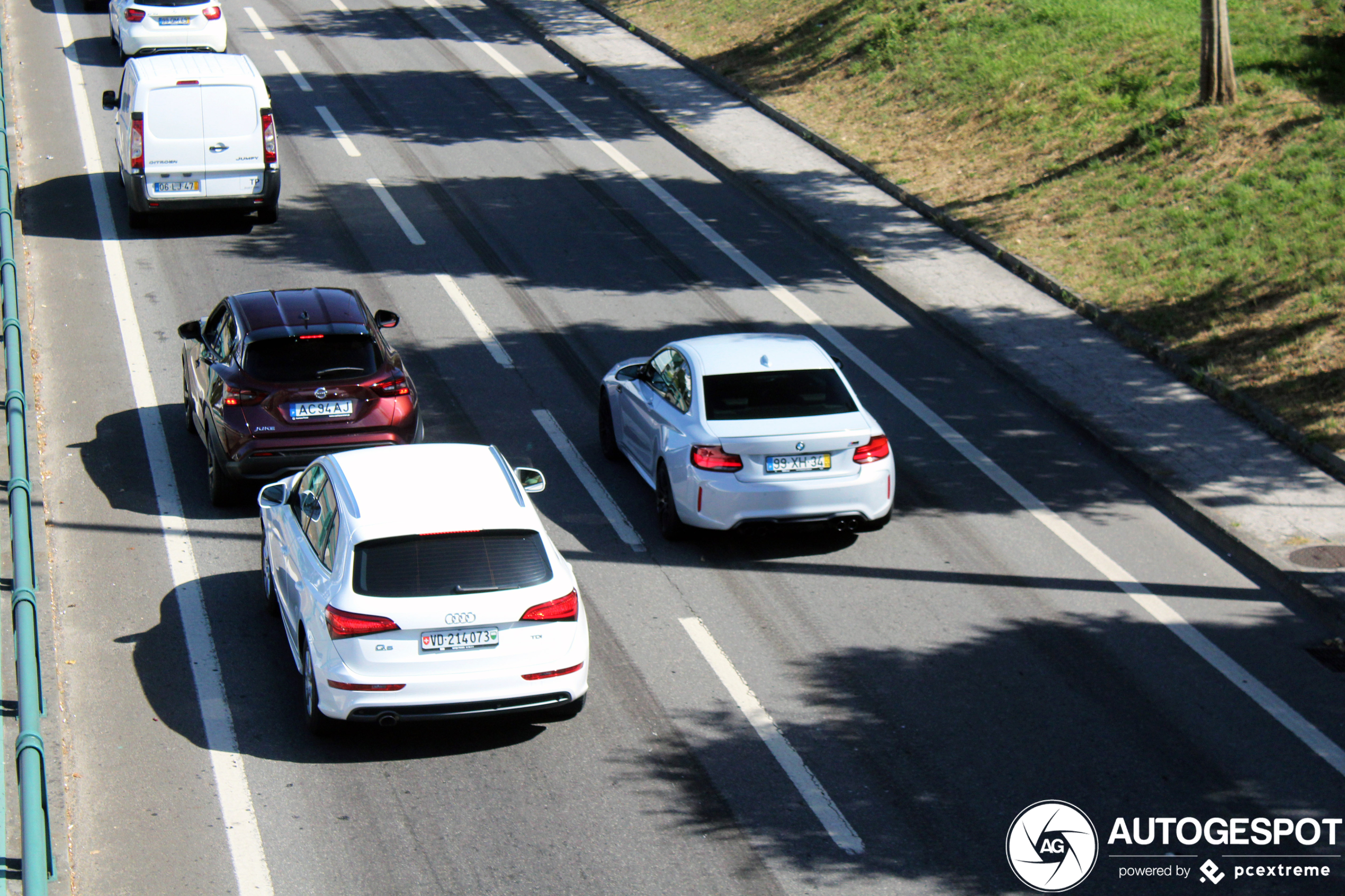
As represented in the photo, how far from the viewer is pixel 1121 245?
1919 centimetres

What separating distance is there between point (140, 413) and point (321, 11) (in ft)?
73.3

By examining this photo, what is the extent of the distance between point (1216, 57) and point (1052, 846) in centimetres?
1598

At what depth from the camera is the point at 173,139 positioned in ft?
63.0

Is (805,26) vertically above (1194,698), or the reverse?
(805,26)

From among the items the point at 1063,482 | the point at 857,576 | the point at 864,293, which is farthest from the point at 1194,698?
the point at 864,293

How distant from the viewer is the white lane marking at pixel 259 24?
103 ft

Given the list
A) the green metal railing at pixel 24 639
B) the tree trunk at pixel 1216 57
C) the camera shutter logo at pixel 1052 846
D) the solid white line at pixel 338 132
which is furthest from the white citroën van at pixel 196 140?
the camera shutter logo at pixel 1052 846

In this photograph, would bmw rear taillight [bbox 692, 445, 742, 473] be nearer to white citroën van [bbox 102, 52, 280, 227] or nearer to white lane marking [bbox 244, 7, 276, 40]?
white citroën van [bbox 102, 52, 280, 227]

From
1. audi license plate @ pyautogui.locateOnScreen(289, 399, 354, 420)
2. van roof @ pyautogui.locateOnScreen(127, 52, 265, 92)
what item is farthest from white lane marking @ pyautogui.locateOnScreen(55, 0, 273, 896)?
van roof @ pyautogui.locateOnScreen(127, 52, 265, 92)

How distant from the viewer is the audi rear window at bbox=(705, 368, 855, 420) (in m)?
12.1

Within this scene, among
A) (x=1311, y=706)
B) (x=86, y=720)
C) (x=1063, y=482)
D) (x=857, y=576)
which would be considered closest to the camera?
(x=86, y=720)

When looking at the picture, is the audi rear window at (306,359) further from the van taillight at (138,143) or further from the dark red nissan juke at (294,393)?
the van taillight at (138,143)

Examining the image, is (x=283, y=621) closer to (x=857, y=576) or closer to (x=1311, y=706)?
(x=857, y=576)

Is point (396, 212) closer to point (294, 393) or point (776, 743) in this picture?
point (294, 393)
